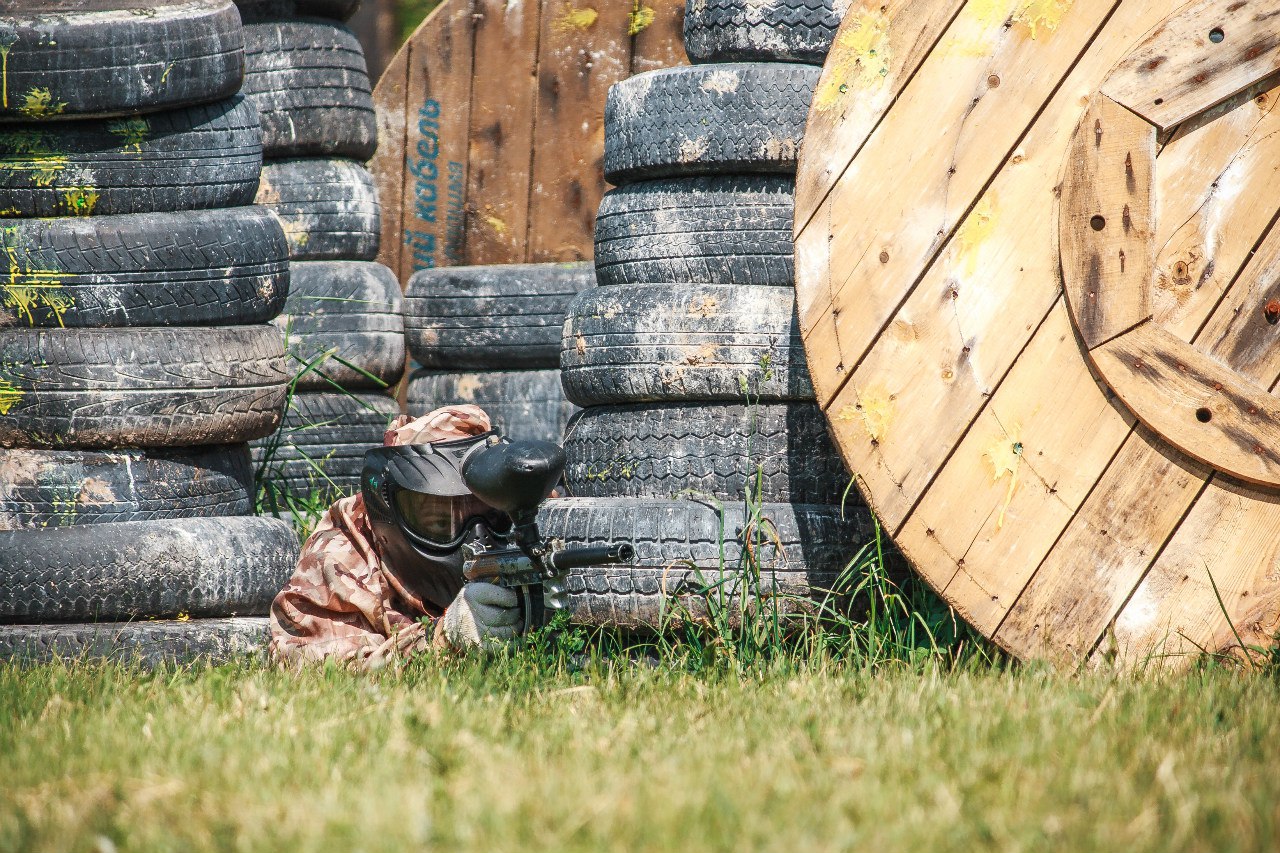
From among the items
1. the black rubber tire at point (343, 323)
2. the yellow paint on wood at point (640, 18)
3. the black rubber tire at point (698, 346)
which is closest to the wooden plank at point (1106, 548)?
the black rubber tire at point (698, 346)

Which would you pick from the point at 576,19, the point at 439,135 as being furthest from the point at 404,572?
the point at 576,19

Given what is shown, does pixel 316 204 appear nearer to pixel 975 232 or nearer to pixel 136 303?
pixel 136 303

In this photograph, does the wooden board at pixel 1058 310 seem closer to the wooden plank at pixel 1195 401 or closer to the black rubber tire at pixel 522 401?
the wooden plank at pixel 1195 401

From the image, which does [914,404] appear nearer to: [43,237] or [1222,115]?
[1222,115]

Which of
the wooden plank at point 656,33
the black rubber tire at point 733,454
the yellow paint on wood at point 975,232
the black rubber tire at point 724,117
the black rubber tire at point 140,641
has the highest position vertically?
the wooden plank at point 656,33

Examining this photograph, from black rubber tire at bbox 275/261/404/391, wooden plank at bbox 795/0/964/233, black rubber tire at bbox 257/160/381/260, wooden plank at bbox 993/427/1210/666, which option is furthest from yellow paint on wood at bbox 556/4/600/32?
wooden plank at bbox 993/427/1210/666

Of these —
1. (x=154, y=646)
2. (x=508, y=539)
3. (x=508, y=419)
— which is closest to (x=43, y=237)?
(x=154, y=646)

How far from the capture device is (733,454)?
326 cm

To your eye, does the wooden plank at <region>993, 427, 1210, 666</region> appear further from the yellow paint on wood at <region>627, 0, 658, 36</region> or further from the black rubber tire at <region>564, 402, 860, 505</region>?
the yellow paint on wood at <region>627, 0, 658, 36</region>

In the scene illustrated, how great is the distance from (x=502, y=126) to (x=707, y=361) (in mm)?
2602

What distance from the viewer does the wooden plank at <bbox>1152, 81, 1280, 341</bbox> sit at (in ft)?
8.84

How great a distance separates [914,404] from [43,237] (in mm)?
2352

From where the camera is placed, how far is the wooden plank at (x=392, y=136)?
5633 mm

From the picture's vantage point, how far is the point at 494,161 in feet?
18.1
